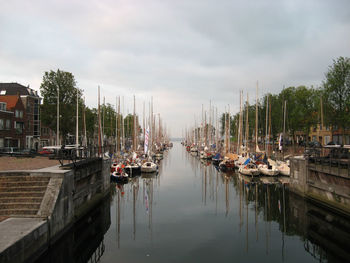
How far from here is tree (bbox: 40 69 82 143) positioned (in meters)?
45.1

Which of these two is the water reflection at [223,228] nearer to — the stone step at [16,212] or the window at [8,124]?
the stone step at [16,212]

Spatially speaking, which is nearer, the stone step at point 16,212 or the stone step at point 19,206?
the stone step at point 16,212

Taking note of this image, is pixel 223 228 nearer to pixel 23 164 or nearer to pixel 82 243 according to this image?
pixel 82 243

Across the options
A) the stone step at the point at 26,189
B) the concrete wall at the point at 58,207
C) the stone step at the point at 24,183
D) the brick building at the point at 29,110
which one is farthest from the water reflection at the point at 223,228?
the brick building at the point at 29,110

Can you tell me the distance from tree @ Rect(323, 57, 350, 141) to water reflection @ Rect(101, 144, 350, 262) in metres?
16.0

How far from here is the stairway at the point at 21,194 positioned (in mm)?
13344

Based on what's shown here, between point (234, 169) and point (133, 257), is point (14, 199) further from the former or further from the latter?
point (234, 169)

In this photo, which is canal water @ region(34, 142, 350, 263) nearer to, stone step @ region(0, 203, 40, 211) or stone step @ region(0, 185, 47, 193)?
stone step @ region(0, 203, 40, 211)

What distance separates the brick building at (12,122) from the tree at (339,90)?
193 ft

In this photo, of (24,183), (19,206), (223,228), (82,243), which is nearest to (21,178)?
(24,183)

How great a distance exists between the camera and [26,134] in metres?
62.0

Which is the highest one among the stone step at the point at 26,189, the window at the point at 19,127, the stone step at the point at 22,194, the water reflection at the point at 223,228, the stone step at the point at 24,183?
the window at the point at 19,127

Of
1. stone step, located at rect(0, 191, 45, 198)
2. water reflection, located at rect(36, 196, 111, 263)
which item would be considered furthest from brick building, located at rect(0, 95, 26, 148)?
stone step, located at rect(0, 191, 45, 198)

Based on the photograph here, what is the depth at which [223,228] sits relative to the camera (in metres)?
18.5
